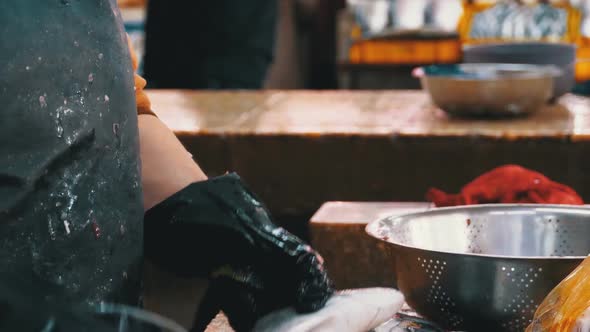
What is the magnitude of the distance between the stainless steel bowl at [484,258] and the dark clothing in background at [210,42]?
8.19ft

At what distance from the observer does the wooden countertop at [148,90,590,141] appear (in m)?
2.79

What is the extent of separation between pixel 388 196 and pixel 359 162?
0.52ft

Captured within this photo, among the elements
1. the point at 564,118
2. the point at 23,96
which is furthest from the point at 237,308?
the point at 564,118

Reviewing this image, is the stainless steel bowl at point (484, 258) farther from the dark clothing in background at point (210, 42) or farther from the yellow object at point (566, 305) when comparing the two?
the dark clothing in background at point (210, 42)

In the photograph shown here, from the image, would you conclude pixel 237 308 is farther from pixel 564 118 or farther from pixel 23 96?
pixel 564 118

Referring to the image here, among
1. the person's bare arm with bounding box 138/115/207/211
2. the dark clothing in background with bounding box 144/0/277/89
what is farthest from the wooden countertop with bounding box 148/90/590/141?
the person's bare arm with bounding box 138/115/207/211

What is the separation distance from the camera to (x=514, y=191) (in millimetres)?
1873

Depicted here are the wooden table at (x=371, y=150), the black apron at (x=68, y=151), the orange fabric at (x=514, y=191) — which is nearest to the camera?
the black apron at (x=68, y=151)

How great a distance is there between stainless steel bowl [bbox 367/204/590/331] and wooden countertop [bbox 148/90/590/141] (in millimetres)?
1270

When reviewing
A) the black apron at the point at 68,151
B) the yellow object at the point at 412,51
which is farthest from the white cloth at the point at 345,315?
the yellow object at the point at 412,51

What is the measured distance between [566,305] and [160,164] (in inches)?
24.7

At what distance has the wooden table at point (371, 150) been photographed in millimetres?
2756

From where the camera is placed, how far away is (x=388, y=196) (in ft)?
9.58

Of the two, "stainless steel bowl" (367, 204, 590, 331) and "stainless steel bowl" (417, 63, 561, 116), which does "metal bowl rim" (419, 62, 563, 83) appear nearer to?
"stainless steel bowl" (417, 63, 561, 116)
